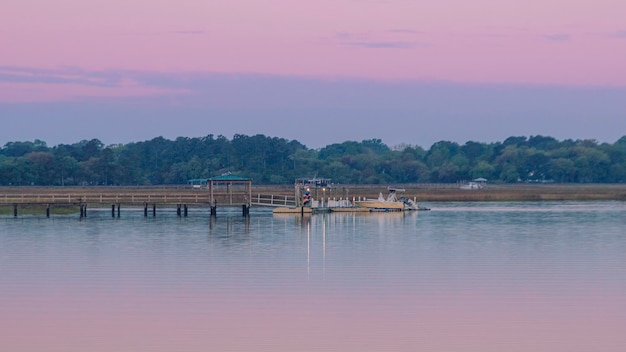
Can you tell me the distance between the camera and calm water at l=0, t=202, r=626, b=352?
24.6 meters

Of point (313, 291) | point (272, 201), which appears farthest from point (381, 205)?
→ point (313, 291)

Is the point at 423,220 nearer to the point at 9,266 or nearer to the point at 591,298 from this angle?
the point at 9,266

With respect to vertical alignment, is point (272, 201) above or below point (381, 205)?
above

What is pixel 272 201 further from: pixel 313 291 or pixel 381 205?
pixel 313 291

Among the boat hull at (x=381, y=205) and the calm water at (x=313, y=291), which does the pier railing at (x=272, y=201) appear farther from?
the calm water at (x=313, y=291)

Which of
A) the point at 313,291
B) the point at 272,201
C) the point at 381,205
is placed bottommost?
the point at 313,291

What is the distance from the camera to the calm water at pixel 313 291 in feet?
80.6

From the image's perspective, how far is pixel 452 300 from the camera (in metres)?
30.3

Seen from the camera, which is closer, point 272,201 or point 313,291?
point 313,291

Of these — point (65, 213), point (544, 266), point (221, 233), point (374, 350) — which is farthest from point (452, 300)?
point (65, 213)

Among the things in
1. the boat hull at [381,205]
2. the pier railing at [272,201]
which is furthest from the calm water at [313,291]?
the boat hull at [381,205]

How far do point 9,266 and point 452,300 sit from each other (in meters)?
18.4

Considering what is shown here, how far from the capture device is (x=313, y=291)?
32625mm

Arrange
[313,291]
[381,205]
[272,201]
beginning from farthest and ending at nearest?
[381,205], [272,201], [313,291]
